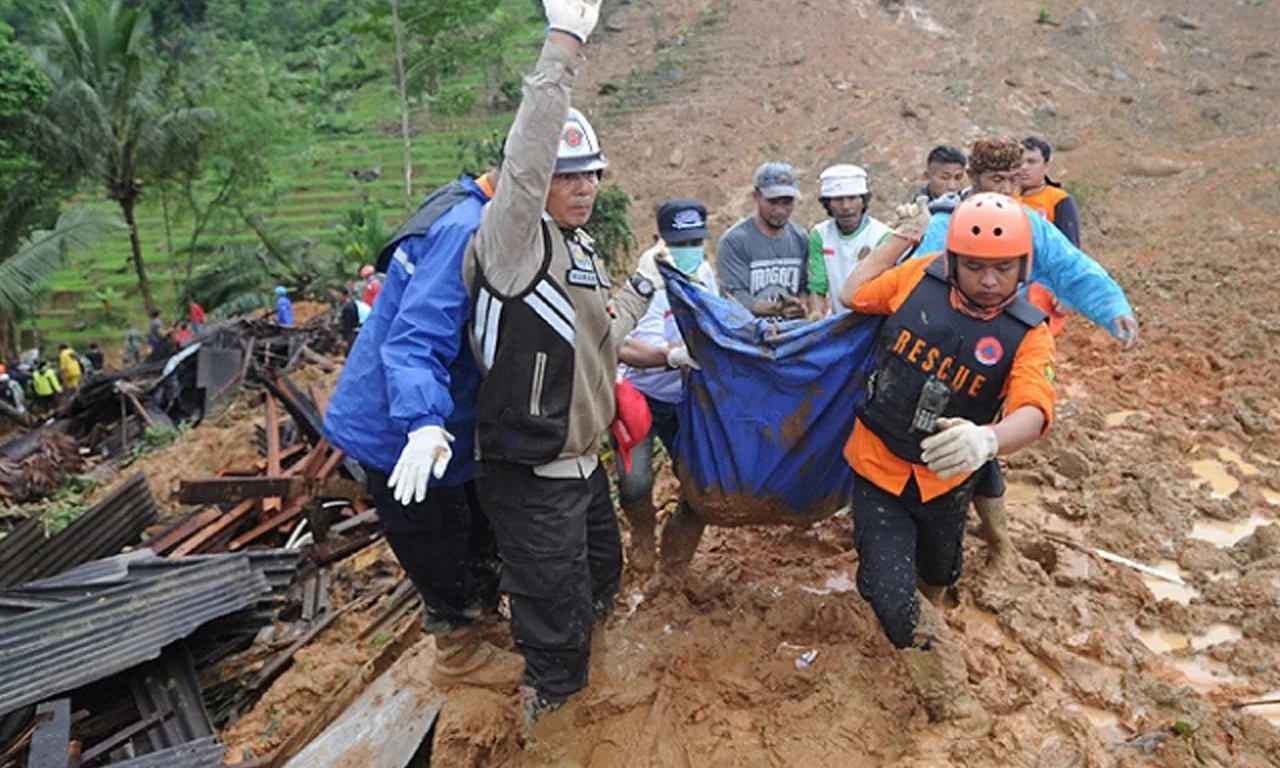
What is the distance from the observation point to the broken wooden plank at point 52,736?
372 centimetres

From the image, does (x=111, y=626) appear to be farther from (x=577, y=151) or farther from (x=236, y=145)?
(x=236, y=145)

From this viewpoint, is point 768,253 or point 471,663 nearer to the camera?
point 471,663

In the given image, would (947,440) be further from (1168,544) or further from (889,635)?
(1168,544)

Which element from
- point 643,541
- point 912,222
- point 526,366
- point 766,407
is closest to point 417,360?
point 526,366

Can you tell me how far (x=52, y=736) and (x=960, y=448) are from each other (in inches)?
156

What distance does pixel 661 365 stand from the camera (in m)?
3.68

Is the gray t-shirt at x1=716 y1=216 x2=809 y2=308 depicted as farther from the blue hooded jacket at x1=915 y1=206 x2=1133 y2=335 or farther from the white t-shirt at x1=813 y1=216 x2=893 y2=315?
the blue hooded jacket at x1=915 y1=206 x2=1133 y2=335

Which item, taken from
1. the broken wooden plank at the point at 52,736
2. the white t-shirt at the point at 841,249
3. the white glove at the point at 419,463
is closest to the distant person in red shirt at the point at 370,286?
the broken wooden plank at the point at 52,736

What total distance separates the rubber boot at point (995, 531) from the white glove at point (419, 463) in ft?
8.32

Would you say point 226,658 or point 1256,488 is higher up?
point 1256,488

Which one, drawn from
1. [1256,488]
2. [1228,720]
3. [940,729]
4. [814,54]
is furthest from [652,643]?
[814,54]

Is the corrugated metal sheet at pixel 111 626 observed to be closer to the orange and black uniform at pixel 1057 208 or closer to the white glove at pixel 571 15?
the white glove at pixel 571 15

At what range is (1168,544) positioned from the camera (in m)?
4.30

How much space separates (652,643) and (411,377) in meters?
1.61
